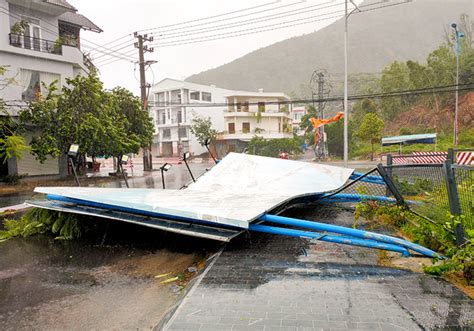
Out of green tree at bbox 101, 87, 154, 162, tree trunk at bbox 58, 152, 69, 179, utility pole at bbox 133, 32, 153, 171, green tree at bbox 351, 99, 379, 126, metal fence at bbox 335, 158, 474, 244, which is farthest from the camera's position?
green tree at bbox 351, 99, 379, 126

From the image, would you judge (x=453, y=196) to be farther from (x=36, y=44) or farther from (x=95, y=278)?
(x=36, y=44)

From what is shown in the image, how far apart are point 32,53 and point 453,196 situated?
22271 mm

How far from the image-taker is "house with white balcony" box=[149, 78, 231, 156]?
56.2 metres

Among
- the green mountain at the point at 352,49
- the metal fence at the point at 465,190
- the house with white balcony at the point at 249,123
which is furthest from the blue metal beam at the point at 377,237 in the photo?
the green mountain at the point at 352,49

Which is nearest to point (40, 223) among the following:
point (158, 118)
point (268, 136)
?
point (268, 136)

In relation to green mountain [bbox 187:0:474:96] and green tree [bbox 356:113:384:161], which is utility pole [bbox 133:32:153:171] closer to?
green tree [bbox 356:113:384:161]

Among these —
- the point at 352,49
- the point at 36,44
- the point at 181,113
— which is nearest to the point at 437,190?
the point at 36,44

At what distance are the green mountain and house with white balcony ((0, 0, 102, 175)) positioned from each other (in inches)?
4514

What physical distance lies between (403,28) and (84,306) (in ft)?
626

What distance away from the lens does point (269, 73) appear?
153 metres

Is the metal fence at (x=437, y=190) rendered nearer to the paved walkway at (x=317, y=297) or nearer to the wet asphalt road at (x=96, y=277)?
the paved walkway at (x=317, y=297)

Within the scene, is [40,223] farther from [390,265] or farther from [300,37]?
[300,37]

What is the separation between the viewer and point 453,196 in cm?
457

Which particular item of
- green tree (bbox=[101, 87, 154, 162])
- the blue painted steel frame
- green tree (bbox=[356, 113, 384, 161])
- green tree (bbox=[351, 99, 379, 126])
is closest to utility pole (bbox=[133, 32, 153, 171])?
green tree (bbox=[101, 87, 154, 162])
